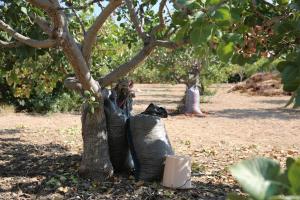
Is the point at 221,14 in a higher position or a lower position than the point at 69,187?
higher

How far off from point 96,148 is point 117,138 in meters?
0.34

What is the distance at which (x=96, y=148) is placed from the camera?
5176 mm

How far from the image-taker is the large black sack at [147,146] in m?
5.16

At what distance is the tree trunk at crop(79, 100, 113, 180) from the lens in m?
5.13

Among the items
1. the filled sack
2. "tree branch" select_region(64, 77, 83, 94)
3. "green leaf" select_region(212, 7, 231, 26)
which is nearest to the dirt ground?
the filled sack

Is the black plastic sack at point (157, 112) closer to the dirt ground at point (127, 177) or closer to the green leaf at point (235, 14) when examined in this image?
the dirt ground at point (127, 177)

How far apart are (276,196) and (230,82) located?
4500cm

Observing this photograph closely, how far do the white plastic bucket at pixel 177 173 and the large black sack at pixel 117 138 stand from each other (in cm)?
66

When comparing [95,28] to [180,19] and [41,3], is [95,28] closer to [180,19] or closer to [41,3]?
[41,3]

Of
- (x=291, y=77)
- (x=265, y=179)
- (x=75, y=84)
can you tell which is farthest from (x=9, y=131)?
(x=265, y=179)

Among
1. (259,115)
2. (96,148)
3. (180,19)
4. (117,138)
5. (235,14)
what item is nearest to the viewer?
(235,14)

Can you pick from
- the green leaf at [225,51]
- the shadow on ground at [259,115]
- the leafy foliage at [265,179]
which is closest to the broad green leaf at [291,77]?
the green leaf at [225,51]

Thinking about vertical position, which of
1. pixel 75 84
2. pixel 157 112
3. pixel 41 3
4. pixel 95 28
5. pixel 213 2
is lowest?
pixel 157 112

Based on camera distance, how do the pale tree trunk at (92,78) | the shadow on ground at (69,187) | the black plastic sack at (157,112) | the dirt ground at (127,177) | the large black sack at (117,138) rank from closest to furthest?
1. the shadow on ground at (69,187)
2. the dirt ground at (127,177)
3. the pale tree trunk at (92,78)
4. the large black sack at (117,138)
5. the black plastic sack at (157,112)
